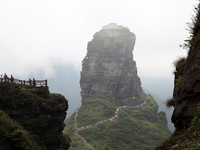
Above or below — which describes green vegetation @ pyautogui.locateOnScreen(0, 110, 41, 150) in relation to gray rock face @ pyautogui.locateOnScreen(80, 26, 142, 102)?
below

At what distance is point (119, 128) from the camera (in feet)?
209

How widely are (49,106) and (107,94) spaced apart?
233 ft

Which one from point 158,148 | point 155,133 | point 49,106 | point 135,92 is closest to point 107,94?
point 135,92

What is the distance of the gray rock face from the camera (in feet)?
296

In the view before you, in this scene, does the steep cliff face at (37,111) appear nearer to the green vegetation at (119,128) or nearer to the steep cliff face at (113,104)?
the green vegetation at (119,128)

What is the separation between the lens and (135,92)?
9219 cm

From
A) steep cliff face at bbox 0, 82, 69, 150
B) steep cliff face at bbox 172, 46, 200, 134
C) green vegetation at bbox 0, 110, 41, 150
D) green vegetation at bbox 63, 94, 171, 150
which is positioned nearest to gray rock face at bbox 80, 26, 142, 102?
green vegetation at bbox 63, 94, 171, 150

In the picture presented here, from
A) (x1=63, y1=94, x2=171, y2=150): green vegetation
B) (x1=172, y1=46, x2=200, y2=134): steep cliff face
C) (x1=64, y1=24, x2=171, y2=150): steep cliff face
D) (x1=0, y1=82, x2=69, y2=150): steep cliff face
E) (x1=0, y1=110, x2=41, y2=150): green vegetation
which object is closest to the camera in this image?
(x1=172, y1=46, x2=200, y2=134): steep cliff face

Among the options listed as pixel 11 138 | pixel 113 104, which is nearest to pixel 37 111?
pixel 11 138

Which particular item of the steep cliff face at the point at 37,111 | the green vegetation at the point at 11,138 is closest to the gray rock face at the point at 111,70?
the steep cliff face at the point at 37,111

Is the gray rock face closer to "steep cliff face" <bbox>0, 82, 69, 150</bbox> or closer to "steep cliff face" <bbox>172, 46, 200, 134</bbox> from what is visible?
"steep cliff face" <bbox>0, 82, 69, 150</bbox>

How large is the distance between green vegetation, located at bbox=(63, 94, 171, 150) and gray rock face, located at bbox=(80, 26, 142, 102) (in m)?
8.10

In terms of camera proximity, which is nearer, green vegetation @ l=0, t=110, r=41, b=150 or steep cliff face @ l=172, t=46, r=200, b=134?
steep cliff face @ l=172, t=46, r=200, b=134

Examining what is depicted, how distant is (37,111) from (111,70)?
75470 mm
